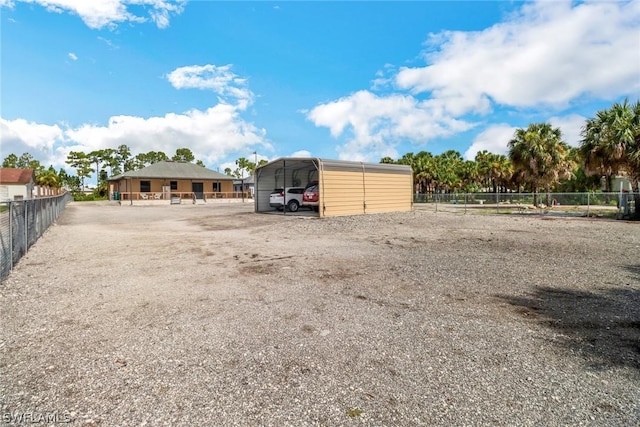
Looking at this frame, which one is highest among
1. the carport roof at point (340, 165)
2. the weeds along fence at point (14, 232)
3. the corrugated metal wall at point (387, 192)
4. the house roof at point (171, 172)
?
the house roof at point (171, 172)

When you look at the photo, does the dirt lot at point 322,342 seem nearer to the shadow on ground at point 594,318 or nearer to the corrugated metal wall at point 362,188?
the shadow on ground at point 594,318

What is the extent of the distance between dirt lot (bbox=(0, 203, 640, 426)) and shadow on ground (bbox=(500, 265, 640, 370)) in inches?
1.0

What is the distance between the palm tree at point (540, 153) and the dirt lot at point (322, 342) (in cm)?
2441

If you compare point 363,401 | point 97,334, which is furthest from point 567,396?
point 97,334

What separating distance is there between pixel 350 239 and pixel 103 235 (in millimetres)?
8891

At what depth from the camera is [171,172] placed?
40.9 m

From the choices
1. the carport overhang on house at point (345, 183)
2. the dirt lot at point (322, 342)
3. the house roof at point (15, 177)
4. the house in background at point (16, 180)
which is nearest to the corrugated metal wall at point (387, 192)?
the carport overhang on house at point (345, 183)

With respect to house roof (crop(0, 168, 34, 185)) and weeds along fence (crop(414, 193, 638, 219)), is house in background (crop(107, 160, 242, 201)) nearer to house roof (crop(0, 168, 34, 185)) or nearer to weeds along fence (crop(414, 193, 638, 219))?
house roof (crop(0, 168, 34, 185))

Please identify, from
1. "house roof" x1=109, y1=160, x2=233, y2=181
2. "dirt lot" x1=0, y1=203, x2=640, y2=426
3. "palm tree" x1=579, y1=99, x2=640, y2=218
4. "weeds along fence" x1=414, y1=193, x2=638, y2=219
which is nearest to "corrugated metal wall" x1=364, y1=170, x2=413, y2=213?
"weeds along fence" x1=414, y1=193, x2=638, y2=219

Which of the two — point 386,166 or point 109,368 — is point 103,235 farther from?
point 386,166

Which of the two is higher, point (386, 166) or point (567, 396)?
point (386, 166)

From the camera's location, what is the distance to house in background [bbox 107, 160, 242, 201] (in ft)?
125

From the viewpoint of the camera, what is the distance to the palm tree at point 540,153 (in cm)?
2866

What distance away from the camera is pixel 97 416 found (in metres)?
2.49
